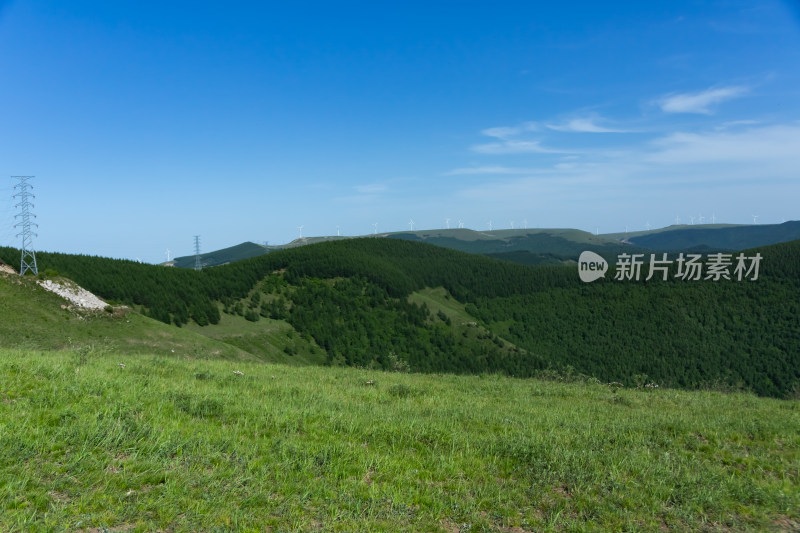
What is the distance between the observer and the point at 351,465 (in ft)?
29.6

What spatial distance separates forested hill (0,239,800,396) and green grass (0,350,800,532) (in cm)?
6958

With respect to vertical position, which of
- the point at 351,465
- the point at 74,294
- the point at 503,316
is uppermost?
the point at 74,294

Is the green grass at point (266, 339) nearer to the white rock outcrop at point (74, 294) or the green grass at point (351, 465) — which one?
the white rock outcrop at point (74, 294)

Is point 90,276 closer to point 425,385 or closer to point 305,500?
point 425,385

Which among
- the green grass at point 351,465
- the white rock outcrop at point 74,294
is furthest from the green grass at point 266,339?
the green grass at point 351,465

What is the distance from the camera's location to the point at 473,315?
7382 inches

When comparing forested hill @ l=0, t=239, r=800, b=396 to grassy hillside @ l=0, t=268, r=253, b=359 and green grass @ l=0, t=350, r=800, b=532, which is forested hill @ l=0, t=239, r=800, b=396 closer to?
grassy hillside @ l=0, t=268, r=253, b=359

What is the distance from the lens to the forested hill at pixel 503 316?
318ft

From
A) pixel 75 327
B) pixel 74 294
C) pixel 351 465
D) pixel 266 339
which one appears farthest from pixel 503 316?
pixel 351 465

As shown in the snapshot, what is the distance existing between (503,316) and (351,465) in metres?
189

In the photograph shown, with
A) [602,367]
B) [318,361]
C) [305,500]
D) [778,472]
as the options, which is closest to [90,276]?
[318,361]

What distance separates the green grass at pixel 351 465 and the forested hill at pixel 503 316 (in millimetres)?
69577

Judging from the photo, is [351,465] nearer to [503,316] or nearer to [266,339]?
[266,339]

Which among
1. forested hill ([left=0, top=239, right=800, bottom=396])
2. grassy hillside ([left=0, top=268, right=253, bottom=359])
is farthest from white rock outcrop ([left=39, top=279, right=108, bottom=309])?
forested hill ([left=0, top=239, right=800, bottom=396])
